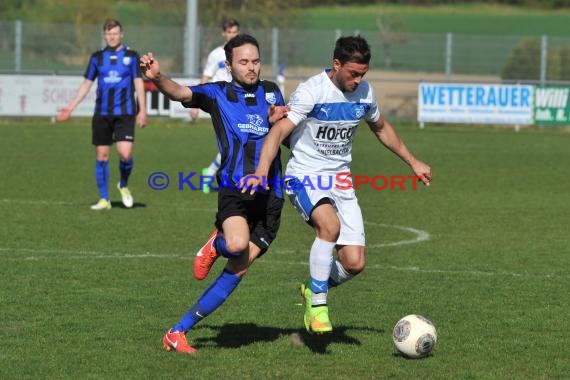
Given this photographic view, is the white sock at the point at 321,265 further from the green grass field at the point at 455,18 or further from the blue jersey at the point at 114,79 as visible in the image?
the green grass field at the point at 455,18

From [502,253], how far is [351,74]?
15.3 feet

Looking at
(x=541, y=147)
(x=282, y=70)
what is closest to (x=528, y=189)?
(x=541, y=147)

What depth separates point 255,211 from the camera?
22.8ft

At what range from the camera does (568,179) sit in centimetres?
1897

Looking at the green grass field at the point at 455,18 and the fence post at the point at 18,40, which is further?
the green grass field at the point at 455,18

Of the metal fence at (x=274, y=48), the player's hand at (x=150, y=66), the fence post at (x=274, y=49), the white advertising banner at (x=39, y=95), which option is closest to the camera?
the player's hand at (x=150, y=66)

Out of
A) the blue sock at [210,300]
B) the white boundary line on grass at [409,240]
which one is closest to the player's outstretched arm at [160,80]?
the blue sock at [210,300]

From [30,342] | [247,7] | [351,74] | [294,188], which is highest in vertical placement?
[247,7]

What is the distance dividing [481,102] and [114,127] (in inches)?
685

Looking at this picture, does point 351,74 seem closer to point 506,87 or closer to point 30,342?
point 30,342

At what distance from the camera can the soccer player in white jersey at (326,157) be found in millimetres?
6879

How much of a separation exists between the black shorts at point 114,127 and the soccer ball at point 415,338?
7718 mm

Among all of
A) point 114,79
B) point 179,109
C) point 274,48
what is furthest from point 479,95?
point 114,79

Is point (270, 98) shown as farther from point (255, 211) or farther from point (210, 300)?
point (210, 300)
